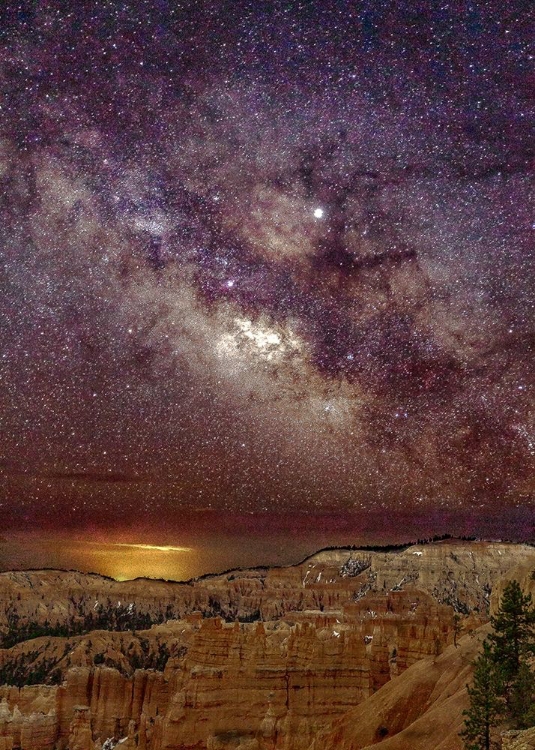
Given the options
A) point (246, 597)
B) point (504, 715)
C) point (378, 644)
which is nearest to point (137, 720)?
point (378, 644)

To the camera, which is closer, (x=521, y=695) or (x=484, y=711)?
(x=484, y=711)

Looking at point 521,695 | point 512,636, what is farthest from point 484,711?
point 512,636

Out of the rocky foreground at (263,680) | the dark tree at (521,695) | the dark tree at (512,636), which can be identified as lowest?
the rocky foreground at (263,680)

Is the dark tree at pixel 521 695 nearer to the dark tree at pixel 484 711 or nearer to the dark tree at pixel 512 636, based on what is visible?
the dark tree at pixel 484 711

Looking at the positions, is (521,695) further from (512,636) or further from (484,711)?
(512,636)

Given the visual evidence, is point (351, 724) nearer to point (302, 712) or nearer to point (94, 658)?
point (302, 712)

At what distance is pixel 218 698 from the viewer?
49531mm

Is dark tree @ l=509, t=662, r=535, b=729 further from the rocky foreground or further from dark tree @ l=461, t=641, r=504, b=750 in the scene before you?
the rocky foreground

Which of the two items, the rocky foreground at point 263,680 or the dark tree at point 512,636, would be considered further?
the rocky foreground at point 263,680

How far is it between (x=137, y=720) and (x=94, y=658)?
40.3 metres

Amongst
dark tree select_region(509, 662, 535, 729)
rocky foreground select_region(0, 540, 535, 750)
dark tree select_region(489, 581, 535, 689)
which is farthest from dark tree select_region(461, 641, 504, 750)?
rocky foreground select_region(0, 540, 535, 750)

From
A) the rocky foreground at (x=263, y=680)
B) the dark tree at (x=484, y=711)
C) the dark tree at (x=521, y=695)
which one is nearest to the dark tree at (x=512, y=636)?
the dark tree at (x=521, y=695)

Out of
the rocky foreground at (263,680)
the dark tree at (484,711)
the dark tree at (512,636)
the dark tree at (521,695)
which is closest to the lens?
the dark tree at (484,711)

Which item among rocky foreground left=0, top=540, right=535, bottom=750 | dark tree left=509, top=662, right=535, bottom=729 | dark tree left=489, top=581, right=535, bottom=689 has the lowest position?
rocky foreground left=0, top=540, right=535, bottom=750
